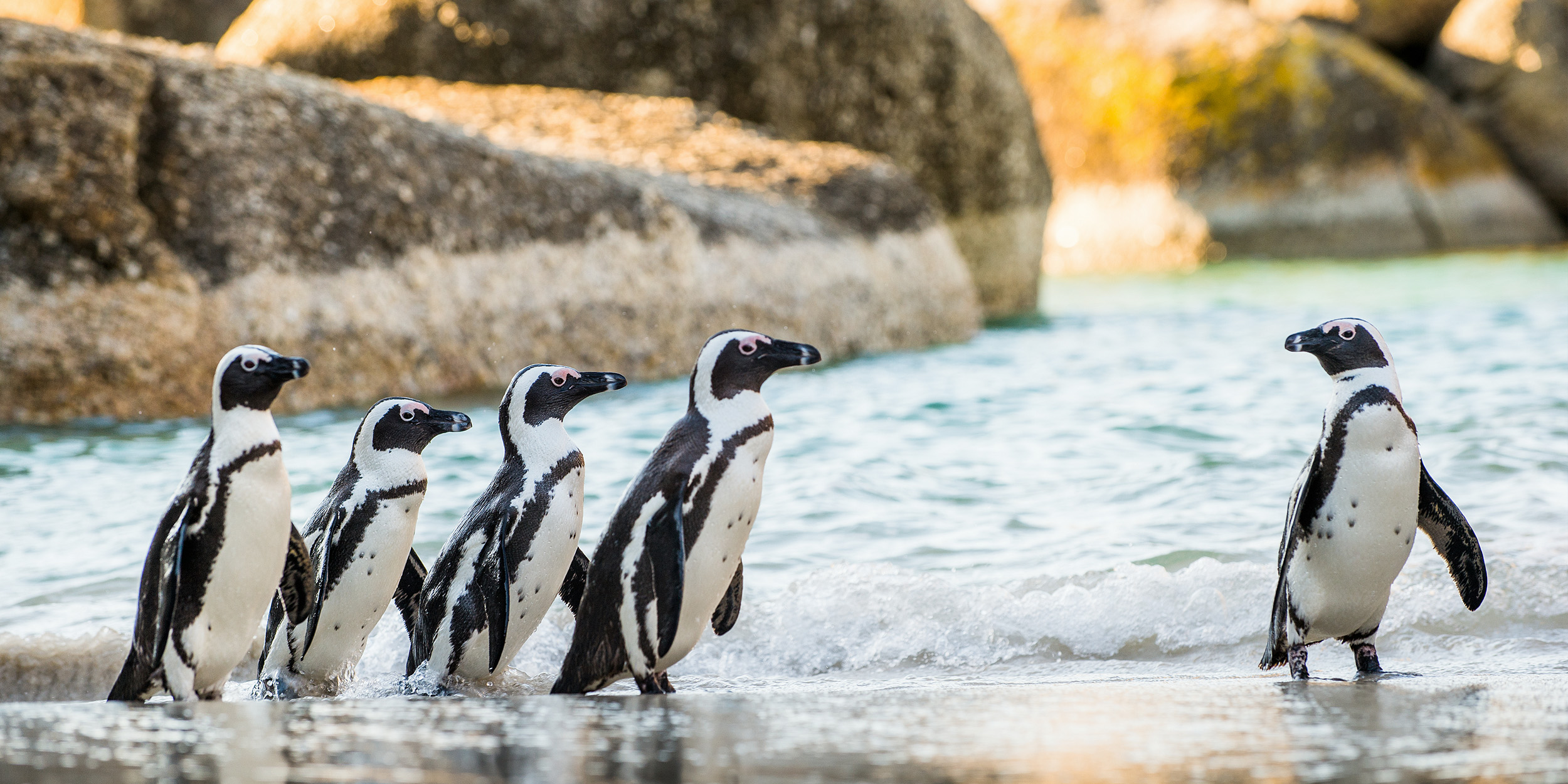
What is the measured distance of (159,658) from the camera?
292 cm

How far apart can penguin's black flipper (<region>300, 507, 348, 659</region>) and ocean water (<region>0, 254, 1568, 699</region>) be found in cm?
27

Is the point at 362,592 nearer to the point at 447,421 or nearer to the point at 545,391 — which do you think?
the point at 447,421

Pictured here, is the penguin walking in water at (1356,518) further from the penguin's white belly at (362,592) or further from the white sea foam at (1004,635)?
the penguin's white belly at (362,592)

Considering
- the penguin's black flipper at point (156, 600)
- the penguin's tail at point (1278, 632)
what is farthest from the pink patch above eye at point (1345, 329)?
the penguin's black flipper at point (156, 600)

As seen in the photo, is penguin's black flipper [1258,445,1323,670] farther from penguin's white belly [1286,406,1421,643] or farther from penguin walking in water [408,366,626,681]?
penguin walking in water [408,366,626,681]

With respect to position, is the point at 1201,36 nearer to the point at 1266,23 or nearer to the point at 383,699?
the point at 1266,23

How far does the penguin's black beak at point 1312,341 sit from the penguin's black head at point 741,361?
3.54ft

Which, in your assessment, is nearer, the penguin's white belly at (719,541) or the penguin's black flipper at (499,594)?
the penguin's white belly at (719,541)

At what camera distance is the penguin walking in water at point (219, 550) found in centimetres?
294

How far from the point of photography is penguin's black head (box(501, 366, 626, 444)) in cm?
353

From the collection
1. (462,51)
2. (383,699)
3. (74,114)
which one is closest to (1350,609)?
(383,699)

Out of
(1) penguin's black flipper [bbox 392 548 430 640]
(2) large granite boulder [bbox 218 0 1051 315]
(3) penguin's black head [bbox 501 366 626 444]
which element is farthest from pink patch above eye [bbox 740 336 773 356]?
(2) large granite boulder [bbox 218 0 1051 315]

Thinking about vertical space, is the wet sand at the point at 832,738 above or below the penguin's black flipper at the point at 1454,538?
below

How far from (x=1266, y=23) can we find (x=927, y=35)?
919 cm
